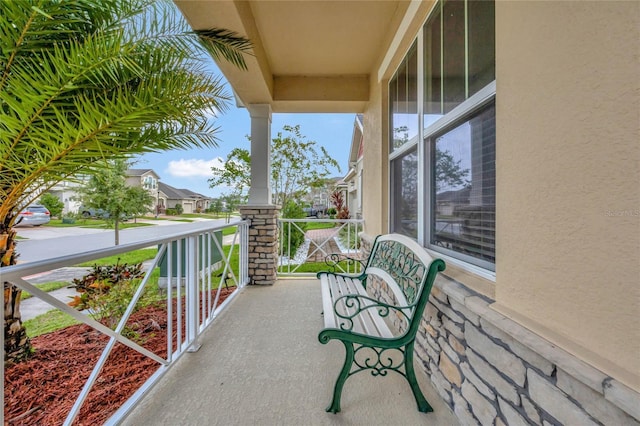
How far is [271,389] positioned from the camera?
1700mm

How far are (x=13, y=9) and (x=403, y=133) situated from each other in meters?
2.71

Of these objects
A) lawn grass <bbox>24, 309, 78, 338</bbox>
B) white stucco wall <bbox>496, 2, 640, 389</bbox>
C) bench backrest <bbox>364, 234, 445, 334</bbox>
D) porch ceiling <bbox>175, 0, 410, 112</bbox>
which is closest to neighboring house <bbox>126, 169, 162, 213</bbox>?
lawn grass <bbox>24, 309, 78, 338</bbox>

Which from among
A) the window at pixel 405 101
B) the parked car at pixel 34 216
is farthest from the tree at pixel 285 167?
the parked car at pixel 34 216

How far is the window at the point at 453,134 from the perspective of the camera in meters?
1.43

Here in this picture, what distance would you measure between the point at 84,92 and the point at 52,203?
1.12 m

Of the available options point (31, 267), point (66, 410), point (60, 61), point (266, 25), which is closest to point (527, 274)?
point (31, 267)

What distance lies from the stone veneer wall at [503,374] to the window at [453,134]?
34 centimetres

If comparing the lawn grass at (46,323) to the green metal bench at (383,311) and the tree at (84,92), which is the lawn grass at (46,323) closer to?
the tree at (84,92)

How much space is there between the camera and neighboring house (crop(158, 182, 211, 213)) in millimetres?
4094

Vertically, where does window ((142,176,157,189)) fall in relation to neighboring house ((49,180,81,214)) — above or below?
above

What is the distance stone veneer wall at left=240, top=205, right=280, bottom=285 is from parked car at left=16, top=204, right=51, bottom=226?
2030mm

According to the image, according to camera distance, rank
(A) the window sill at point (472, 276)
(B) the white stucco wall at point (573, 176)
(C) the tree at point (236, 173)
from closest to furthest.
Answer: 1. (B) the white stucco wall at point (573, 176)
2. (A) the window sill at point (472, 276)
3. (C) the tree at point (236, 173)

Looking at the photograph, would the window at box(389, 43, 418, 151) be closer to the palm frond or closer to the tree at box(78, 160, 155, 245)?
the palm frond

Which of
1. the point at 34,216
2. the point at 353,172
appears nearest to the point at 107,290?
the point at 34,216
